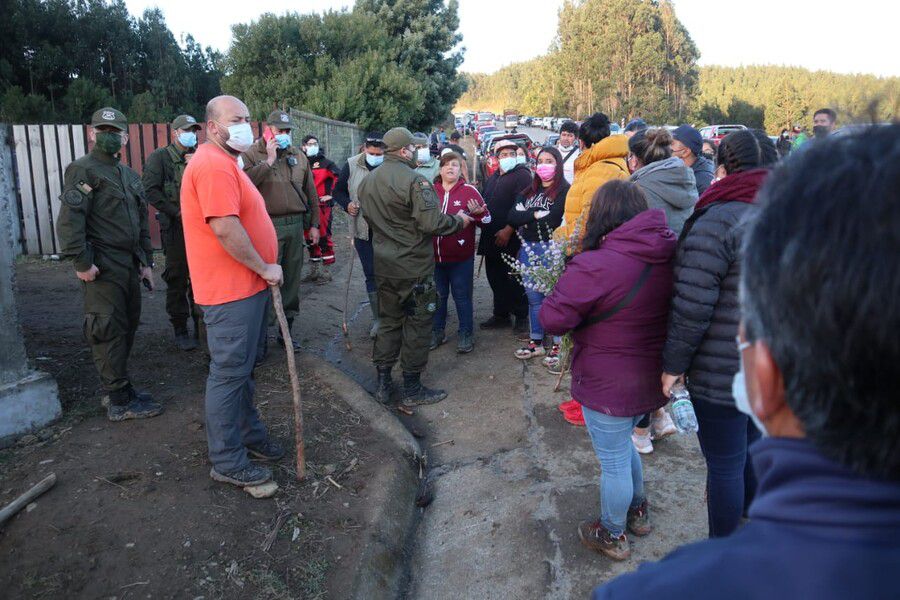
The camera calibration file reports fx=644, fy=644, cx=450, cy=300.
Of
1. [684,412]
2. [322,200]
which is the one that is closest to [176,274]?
[322,200]

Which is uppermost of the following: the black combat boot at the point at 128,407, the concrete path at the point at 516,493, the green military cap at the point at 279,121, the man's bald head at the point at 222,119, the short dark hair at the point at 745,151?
the green military cap at the point at 279,121

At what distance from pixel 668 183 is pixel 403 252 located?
6.73 feet

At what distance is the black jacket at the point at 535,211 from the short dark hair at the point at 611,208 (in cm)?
265

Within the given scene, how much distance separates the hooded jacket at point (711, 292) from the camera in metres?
2.68

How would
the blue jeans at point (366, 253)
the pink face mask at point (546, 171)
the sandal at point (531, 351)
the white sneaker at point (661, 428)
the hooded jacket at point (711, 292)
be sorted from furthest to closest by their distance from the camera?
the blue jeans at point (366, 253)
the sandal at point (531, 351)
the pink face mask at point (546, 171)
the white sneaker at point (661, 428)
the hooded jacket at point (711, 292)

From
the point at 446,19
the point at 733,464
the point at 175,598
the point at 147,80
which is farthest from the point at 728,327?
the point at 446,19

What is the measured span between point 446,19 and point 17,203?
22.4 m

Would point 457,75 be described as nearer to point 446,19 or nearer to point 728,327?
point 446,19

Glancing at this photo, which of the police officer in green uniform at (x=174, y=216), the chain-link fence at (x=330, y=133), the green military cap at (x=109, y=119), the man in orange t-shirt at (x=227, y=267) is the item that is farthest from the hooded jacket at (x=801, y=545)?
the chain-link fence at (x=330, y=133)

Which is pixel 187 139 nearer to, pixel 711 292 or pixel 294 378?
pixel 294 378

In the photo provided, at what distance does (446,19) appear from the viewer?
2831cm

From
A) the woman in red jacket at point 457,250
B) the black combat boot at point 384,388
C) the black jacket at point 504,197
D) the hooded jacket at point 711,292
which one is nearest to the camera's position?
the hooded jacket at point 711,292

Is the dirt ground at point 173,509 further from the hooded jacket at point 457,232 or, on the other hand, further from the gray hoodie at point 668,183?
the gray hoodie at point 668,183

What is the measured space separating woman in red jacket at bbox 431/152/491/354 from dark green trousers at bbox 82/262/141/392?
273cm
